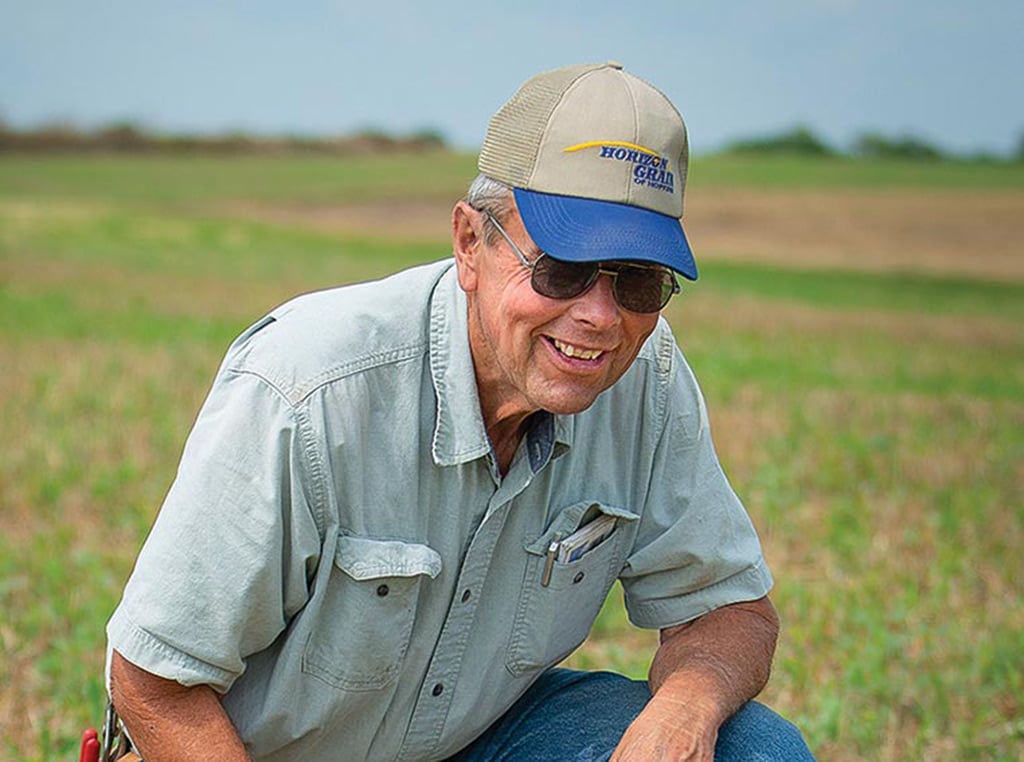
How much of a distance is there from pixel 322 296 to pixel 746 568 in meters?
0.96

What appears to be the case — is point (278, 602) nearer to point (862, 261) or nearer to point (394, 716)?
point (394, 716)

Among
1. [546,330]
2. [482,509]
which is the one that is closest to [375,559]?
[482,509]

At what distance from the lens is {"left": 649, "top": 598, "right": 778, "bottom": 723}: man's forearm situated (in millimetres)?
2600

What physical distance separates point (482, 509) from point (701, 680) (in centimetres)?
51

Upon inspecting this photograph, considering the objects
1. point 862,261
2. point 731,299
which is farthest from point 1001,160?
point 731,299

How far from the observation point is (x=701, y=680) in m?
2.61

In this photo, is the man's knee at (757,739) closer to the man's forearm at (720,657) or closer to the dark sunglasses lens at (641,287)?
the man's forearm at (720,657)

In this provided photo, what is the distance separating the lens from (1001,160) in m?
61.3

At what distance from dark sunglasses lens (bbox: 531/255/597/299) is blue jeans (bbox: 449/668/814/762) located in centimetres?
89

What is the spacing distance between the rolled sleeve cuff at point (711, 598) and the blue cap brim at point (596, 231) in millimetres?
767

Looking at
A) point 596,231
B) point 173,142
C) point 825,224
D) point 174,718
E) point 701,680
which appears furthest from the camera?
point 173,142

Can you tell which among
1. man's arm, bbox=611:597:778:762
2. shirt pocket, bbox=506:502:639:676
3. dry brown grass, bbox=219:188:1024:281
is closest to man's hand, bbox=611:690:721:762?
man's arm, bbox=611:597:778:762

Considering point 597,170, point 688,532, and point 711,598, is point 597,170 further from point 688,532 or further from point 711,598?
point 711,598

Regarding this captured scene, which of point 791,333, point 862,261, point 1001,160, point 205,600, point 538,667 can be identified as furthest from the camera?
point 1001,160
